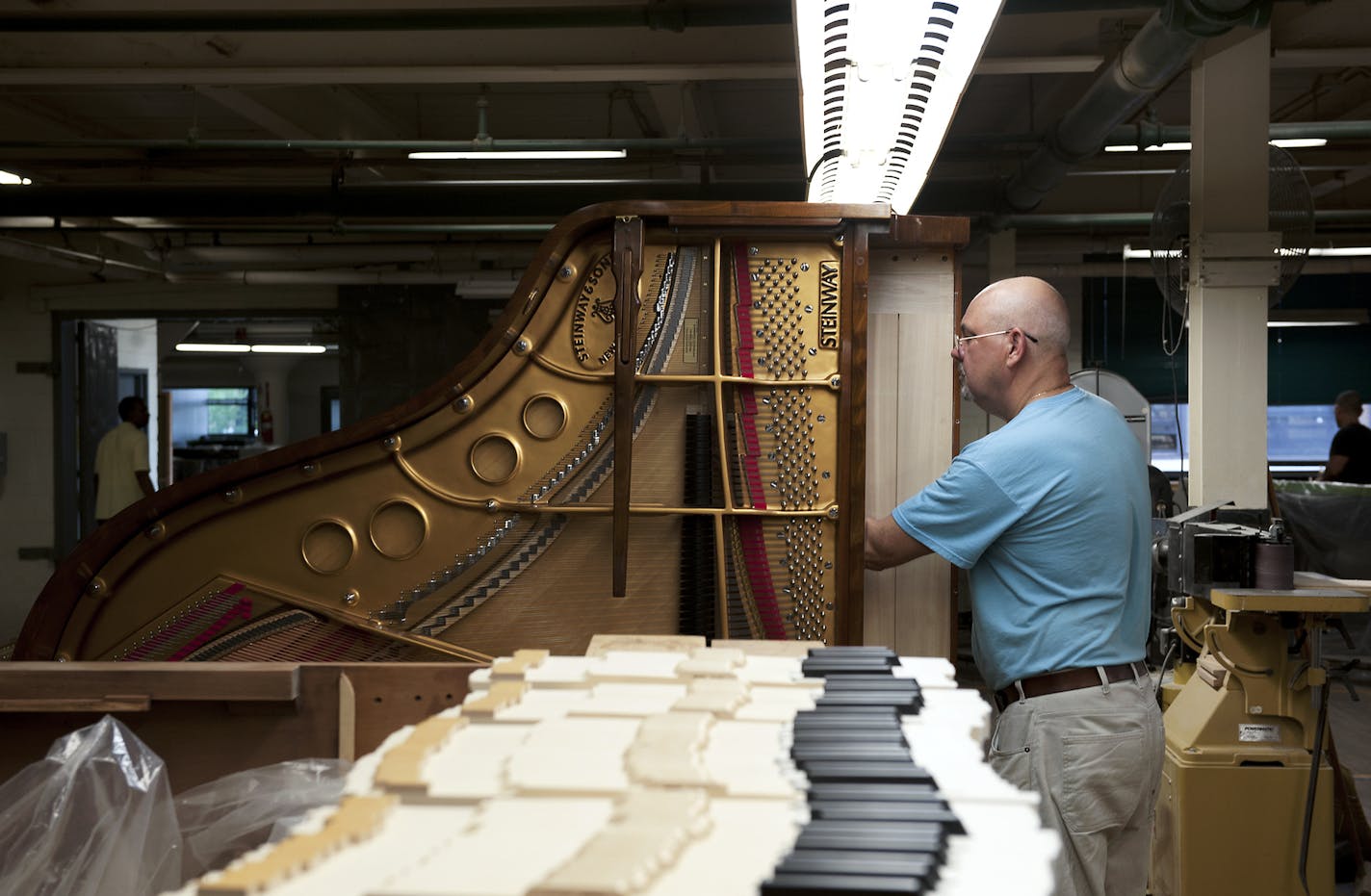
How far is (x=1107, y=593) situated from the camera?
7.58 ft

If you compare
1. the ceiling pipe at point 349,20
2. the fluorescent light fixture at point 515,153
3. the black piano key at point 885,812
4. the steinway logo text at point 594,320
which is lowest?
the black piano key at point 885,812

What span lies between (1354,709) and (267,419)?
1737 centimetres

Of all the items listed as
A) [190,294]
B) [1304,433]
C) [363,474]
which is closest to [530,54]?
[363,474]

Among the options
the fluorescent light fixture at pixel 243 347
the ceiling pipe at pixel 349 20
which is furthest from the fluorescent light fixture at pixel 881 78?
the fluorescent light fixture at pixel 243 347

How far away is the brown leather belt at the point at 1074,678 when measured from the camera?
7.50 ft

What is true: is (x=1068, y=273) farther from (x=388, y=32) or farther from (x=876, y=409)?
(x=876, y=409)

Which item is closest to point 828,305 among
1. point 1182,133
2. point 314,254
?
point 1182,133

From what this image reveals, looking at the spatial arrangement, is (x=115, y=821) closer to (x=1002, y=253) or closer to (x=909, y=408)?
(x=909, y=408)

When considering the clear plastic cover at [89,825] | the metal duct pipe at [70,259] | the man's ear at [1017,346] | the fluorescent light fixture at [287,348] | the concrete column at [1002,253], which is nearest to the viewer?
the clear plastic cover at [89,825]

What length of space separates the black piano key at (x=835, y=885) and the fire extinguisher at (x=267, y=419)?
18939 mm

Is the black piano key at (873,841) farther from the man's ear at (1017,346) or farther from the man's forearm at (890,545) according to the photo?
the man's ear at (1017,346)

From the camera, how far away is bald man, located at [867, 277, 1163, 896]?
2.26 m

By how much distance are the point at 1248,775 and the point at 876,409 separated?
174 centimetres

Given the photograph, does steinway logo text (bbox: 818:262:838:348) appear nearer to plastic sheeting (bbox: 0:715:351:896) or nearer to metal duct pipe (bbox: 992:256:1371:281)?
plastic sheeting (bbox: 0:715:351:896)
